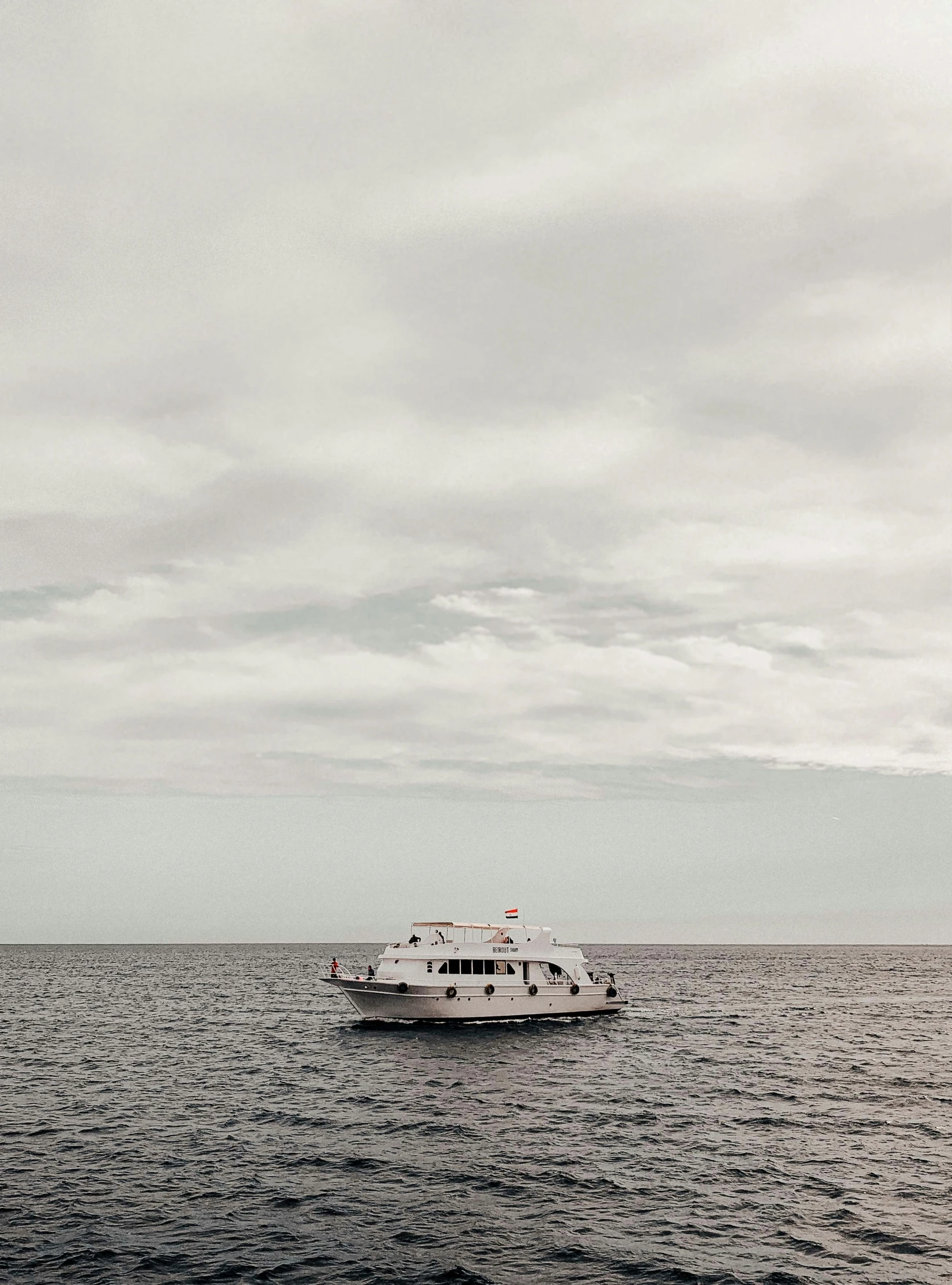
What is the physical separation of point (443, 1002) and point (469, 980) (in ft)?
7.39

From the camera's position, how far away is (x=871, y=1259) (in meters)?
22.7

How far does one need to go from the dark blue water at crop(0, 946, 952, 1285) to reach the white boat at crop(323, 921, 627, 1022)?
1.81m

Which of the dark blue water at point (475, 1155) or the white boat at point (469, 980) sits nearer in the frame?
the dark blue water at point (475, 1155)

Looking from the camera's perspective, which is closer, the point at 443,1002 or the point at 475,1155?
the point at 475,1155

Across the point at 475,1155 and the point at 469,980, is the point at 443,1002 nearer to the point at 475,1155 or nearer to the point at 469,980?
the point at 469,980

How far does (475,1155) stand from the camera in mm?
32281

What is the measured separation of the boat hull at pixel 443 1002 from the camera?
208 ft

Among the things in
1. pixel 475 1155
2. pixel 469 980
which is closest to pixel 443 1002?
pixel 469 980

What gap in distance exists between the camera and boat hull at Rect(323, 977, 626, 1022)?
208ft

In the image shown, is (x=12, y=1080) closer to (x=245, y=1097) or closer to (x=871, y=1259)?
(x=245, y=1097)

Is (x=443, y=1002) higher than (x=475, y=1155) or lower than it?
lower

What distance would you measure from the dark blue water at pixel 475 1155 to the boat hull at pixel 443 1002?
141 cm

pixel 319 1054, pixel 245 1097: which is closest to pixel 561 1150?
pixel 245 1097

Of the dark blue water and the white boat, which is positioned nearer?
the dark blue water
